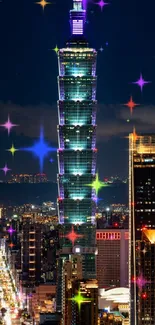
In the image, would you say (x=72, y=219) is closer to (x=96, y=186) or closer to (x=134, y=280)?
(x=96, y=186)

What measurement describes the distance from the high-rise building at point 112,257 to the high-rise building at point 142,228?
327 cm

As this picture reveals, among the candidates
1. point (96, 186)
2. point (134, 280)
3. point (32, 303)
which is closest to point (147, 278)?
point (134, 280)

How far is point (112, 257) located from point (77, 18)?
5.88 metres

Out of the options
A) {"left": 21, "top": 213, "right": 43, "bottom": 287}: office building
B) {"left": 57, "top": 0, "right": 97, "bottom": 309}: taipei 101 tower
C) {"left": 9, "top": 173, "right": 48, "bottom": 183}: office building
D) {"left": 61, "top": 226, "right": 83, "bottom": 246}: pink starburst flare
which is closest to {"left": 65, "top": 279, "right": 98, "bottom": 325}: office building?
{"left": 9, "top": 173, "right": 48, "bottom": 183}: office building

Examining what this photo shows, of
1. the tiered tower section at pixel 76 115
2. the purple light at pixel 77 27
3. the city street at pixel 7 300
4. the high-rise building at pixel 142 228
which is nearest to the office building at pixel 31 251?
the city street at pixel 7 300

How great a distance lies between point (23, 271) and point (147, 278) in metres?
7.13

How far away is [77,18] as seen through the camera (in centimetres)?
2425

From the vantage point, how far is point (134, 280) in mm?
19719

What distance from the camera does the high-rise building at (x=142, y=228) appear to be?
1927cm

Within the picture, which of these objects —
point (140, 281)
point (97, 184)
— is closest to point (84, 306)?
point (140, 281)

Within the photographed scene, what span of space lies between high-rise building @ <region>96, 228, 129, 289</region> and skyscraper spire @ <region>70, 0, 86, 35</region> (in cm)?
472

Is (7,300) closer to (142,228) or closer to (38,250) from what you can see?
(38,250)

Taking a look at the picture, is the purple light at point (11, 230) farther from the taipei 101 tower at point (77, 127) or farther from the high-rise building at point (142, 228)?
the high-rise building at point (142, 228)

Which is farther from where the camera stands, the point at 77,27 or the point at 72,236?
the point at 72,236
